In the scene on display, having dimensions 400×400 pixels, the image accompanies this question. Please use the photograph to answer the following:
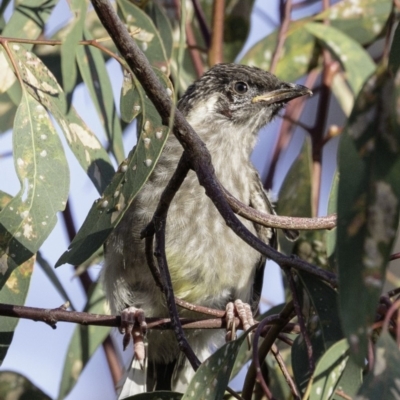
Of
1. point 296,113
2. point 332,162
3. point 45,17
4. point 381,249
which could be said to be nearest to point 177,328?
→ point 381,249

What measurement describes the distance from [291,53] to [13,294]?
2.23 metres

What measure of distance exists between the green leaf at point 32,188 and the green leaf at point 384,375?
116cm

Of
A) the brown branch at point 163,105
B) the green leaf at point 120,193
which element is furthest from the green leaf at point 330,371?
the green leaf at point 120,193

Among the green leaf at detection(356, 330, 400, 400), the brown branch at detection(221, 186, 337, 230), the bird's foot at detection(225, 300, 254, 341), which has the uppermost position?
the brown branch at detection(221, 186, 337, 230)

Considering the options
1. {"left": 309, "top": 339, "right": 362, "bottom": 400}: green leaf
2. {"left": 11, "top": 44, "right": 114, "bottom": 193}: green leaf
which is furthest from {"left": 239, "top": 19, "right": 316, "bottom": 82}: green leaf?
{"left": 309, "top": 339, "right": 362, "bottom": 400}: green leaf

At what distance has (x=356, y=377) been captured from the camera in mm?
2451

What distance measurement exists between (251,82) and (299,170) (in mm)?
560

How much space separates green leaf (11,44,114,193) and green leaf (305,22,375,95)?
1353mm

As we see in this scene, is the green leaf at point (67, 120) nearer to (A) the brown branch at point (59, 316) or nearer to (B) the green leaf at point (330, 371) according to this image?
(A) the brown branch at point (59, 316)

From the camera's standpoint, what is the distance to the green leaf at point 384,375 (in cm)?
195

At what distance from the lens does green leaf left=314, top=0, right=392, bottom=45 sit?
4477mm

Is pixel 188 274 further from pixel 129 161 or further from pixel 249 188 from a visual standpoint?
pixel 129 161

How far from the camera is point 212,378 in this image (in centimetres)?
241

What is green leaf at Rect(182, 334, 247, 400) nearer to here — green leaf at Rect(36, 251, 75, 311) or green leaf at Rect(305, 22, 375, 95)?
green leaf at Rect(36, 251, 75, 311)
